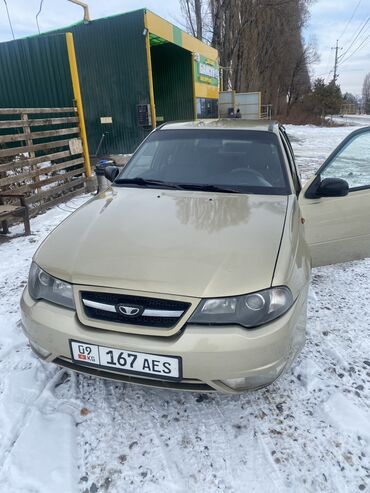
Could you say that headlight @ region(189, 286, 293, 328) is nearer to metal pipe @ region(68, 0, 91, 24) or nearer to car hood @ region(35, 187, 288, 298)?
car hood @ region(35, 187, 288, 298)

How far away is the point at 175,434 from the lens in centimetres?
198

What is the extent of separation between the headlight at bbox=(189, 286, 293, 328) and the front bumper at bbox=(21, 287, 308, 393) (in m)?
0.03

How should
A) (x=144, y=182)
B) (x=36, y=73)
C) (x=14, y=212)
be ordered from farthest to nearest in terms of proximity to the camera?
(x=36, y=73), (x=14, y=212), (x=144, y=182)

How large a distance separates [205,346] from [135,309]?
376 millimetres

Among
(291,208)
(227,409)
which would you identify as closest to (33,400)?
(227,409)

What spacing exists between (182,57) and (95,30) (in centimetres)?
467

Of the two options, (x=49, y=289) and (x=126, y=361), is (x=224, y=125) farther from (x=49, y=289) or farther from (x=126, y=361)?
(x=126, y=361)

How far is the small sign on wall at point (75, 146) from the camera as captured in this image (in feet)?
24.4

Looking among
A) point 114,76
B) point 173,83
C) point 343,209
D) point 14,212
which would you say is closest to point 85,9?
point 114,76

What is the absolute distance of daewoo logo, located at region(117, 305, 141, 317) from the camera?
1.77 m

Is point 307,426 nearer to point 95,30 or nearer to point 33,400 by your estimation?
point 33,400

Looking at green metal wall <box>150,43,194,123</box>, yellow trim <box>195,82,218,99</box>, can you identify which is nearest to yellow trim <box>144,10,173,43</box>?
green metal wall <box>150,43,194,123</box>

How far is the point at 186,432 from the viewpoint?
1.99 meters

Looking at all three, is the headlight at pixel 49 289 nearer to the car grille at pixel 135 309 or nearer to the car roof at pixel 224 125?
the car grille at pixel 135 309
